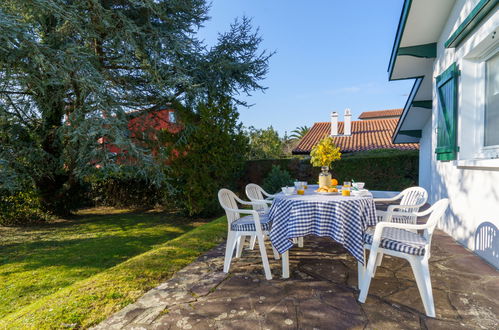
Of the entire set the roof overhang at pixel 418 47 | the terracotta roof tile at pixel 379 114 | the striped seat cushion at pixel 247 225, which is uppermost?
the terracotta roof tile at pixel 379 114

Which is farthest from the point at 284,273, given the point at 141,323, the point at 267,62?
the point at 267,62

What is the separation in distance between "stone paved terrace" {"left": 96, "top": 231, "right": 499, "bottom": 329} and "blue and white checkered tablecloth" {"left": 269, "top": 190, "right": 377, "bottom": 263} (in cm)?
44

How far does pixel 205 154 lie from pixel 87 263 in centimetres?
463

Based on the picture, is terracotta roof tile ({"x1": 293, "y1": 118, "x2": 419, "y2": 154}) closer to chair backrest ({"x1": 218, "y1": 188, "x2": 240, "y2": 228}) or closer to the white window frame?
the white window frame

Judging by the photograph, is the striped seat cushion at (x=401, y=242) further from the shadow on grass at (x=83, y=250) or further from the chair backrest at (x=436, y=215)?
the shadow on grass at (x=83, y=250)

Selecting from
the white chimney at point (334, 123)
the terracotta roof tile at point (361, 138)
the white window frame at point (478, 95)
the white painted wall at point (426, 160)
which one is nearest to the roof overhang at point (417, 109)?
the white painted wall at point (426, 160)

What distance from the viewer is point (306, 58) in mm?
11961

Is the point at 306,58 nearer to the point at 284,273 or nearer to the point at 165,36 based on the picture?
the point at 165,36

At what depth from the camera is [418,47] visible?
572 cm

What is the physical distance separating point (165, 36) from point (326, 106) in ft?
45.3

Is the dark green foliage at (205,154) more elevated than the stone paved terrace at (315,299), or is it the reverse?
the dark green foliage at (205,154)

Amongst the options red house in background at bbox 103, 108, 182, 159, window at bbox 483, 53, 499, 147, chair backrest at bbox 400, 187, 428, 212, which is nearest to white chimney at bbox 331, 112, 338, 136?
red house in background at bbox 103, 108, 182, 159

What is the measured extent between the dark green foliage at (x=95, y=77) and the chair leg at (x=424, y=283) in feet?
21.3

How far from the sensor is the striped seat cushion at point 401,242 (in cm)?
238
